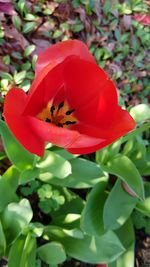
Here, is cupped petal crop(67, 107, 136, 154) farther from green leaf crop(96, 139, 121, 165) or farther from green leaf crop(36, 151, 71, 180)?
green leaf crop(96, 139, 121, 165)

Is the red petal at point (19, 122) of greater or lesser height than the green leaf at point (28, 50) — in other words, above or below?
above

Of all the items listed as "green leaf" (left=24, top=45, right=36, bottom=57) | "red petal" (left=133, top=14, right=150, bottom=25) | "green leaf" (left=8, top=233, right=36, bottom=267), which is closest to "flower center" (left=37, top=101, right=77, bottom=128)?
"green leaf" (left=8, top=233, right=36, bottom=267)

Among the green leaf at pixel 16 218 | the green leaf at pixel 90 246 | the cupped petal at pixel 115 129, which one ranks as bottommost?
the green leaf at pixel 90 246

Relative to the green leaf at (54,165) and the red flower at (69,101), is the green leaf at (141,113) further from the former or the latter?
the red flower at (69,101)

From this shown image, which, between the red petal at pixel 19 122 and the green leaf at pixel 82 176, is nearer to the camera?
the red petal at pixel 19 122

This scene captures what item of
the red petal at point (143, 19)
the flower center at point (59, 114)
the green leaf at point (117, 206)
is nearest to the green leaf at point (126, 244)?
the green leaf at point (117, 206)

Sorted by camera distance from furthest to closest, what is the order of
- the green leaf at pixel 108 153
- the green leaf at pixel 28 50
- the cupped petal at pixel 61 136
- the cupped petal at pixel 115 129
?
the green leaf at pixel 28 50, the green leaf at pixel 108 153, the cupped petal at pixel 115 129, the cupped petal at pixel 61 136

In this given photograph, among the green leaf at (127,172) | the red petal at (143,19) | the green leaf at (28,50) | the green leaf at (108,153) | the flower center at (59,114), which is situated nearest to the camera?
the flower center at (59,114)
